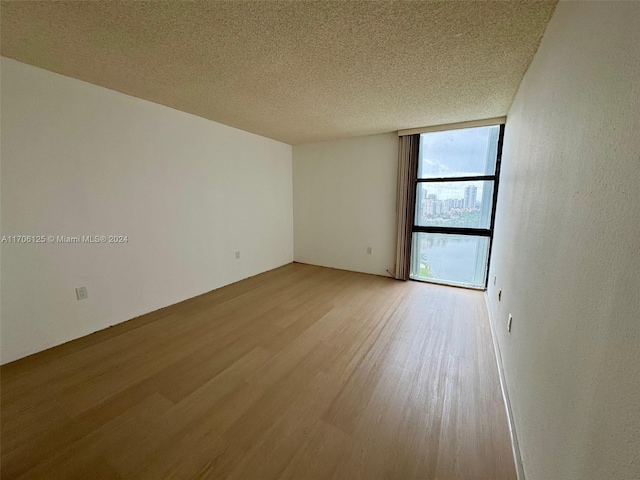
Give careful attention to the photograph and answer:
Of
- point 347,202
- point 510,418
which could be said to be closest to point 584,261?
point 510,418

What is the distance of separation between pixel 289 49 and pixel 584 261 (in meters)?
1.95

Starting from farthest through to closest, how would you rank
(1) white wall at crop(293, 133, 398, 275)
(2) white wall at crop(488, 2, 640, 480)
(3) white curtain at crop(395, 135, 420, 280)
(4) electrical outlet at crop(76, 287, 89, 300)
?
(1) white wall at crop(293, 133, 398, 275), (3) white curtain at crop(395, 135, 420, 280), (4) electrical outlet at crop(76, 287, 89, 300), (2) white wall at crop(488, 2, 640, 480)

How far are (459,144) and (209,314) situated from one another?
156 inches

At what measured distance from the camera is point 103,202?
247 cm

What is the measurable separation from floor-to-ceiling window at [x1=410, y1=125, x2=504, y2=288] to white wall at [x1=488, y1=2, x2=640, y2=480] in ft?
7.06

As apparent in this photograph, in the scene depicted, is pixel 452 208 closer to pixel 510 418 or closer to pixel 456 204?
pixel 456 204

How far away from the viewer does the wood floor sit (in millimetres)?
1284

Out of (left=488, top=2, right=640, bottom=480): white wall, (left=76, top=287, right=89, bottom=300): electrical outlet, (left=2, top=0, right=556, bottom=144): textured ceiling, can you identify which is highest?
(left=2, top=0, right=556, bottom=144): textured ceiling

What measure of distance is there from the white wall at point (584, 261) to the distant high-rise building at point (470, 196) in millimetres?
2232

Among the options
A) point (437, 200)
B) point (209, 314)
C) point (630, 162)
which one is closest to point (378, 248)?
point (437, 200)

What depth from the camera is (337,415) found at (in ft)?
5.12

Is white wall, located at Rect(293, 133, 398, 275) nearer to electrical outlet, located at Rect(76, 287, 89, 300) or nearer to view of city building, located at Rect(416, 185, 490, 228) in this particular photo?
view of city building, located at Rect(416, 185, 490, 228)

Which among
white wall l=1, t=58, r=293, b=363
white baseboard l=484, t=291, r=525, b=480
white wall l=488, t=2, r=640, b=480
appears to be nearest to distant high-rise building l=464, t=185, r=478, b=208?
white baseboard l=484, t=291, r=525, b=480

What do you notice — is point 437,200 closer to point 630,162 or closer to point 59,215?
point 630,162
